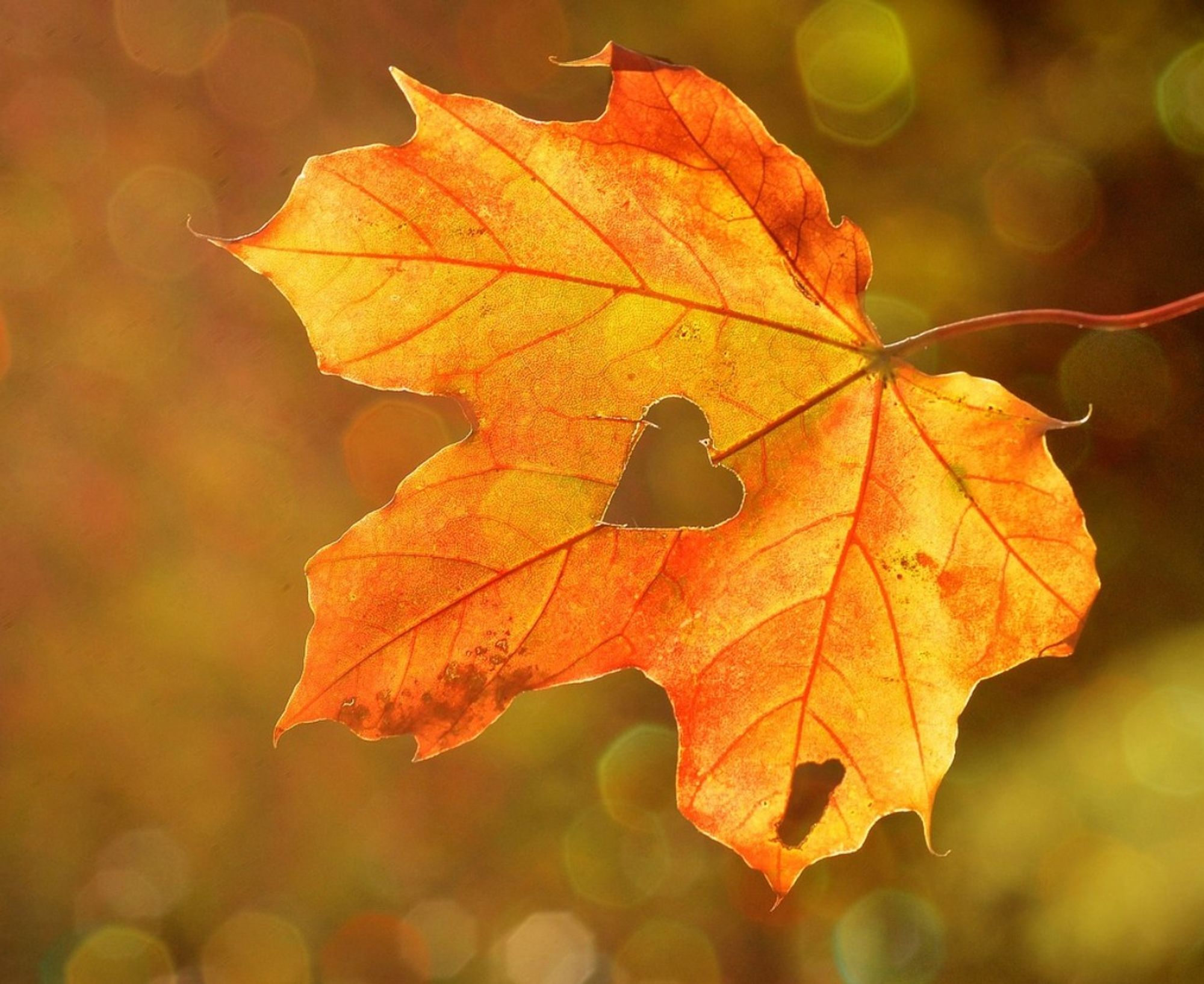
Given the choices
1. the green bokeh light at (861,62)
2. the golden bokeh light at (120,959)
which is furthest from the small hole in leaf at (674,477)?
the golden bokeh light at (120,959)

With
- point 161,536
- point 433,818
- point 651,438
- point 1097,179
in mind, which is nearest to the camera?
point 1097,179

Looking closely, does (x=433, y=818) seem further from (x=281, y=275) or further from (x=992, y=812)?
(x=281, y=275)

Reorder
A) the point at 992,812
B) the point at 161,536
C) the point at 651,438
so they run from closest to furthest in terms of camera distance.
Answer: the point at 992,812, the point at 651,438, the point at 161,536

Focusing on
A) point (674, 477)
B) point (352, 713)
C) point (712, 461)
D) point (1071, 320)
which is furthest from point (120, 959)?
point (1071, 320)

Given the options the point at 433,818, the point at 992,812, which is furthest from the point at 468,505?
the point at 433,818

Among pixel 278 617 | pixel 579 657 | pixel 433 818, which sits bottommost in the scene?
pixel 433 818

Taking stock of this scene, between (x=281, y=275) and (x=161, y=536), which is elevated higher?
(x=281, y=275)

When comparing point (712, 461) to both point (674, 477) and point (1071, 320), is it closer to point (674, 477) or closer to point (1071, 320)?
point (1071, 320)
